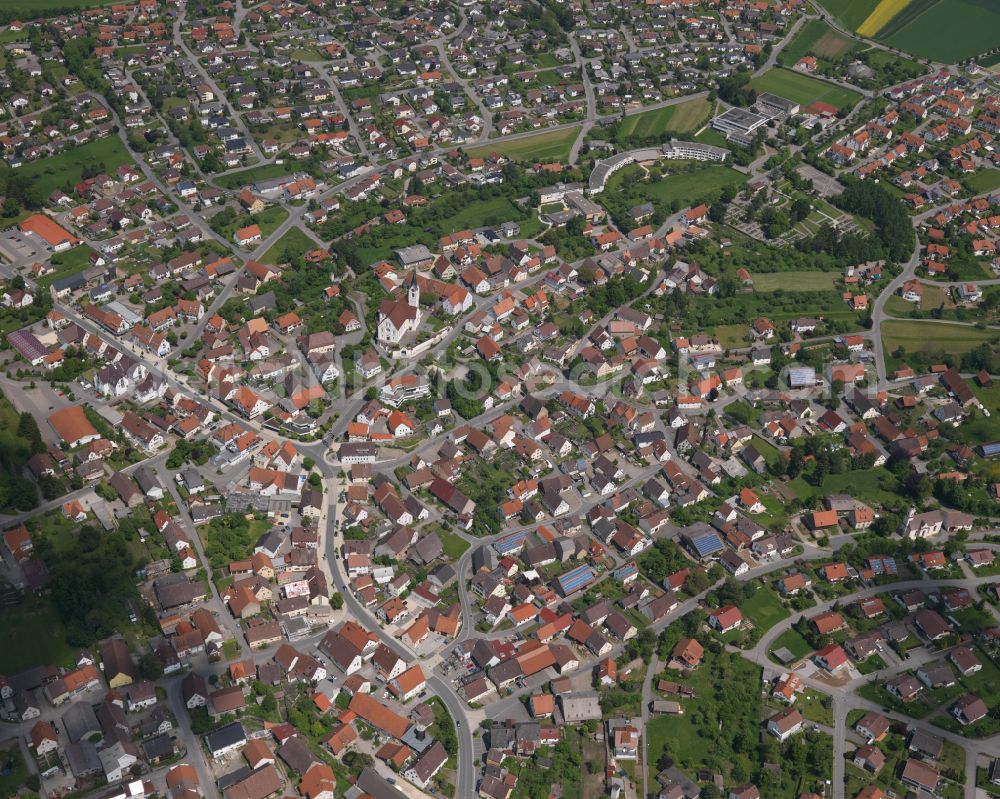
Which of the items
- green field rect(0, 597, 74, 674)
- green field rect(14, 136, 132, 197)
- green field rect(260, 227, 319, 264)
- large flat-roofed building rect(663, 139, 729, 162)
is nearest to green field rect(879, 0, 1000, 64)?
large flat-roofed building rect(663, 139, 729, 162)

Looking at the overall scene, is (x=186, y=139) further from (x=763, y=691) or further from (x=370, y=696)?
(x=763, y=691)

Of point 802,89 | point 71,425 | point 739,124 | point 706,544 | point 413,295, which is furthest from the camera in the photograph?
point 802,89

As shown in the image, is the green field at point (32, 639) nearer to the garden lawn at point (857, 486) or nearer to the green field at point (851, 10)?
the garden lawn at point (857, 486)

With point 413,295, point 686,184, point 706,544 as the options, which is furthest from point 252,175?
point 706,544

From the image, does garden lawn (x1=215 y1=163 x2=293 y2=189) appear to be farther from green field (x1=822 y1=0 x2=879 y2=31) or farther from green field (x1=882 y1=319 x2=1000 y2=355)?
green field (x1=822 y1=0 x2=879 y2=31)

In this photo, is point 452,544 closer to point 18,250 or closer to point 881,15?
point 18,250

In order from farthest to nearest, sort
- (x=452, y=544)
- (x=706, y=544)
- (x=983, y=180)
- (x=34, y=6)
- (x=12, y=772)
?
(x=34, y=6) < (x=983, y=180) < (x=706, y=544) < (x=452, y=544) < (x=12, y=772)

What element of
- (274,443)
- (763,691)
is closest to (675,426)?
(763,691)
